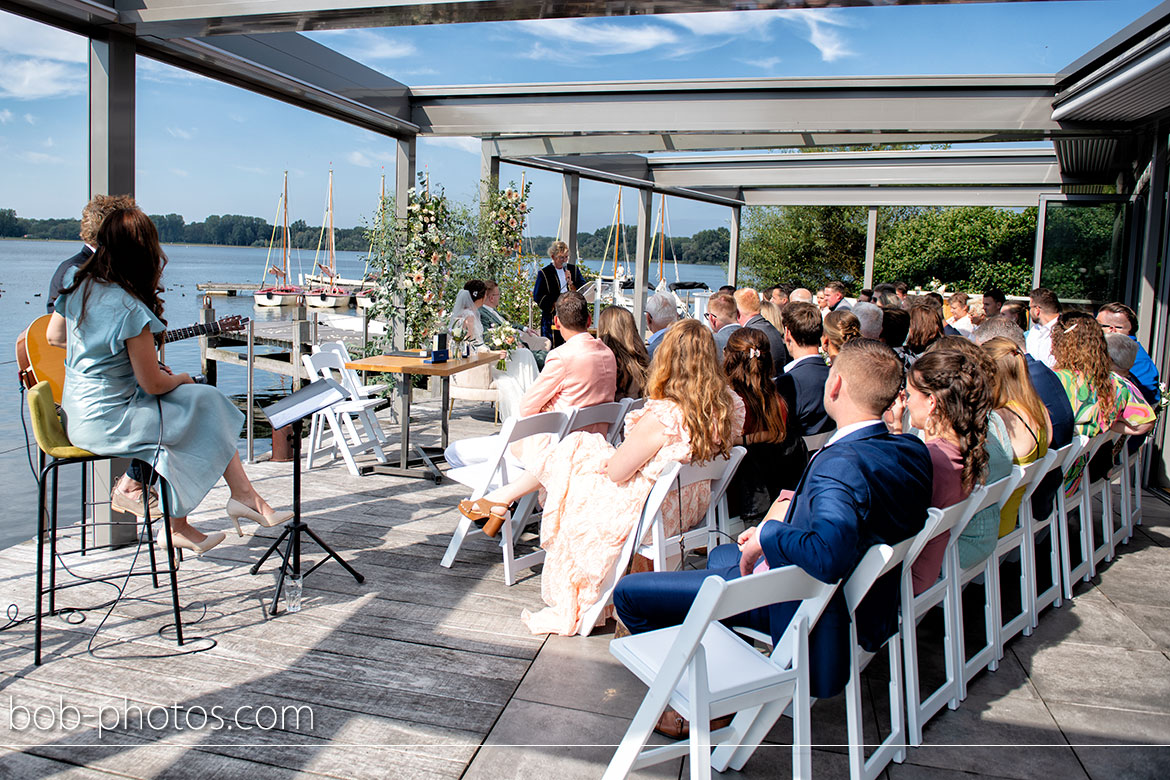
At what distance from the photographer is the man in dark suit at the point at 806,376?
4.10 metres

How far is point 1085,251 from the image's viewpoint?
7.46 m

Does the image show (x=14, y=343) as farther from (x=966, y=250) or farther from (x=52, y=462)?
(x=966, y=250)

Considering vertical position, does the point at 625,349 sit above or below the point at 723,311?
below

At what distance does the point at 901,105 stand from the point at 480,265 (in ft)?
14.0

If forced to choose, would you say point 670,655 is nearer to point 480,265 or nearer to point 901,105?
point 901,105

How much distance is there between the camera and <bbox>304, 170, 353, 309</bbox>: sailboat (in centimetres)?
3806

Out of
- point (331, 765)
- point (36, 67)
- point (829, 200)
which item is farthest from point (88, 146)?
point (36, 67)

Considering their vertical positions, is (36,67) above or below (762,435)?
above

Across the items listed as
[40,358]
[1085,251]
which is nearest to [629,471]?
[40,358]

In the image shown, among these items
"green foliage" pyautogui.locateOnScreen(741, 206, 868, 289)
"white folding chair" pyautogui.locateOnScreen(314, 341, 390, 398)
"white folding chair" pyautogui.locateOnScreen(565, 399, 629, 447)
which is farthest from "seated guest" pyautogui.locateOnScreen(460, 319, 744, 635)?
"green foliage" pyautogui.locateOnScreen(741, 206, 868, 289)

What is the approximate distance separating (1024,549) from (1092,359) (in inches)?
49.8

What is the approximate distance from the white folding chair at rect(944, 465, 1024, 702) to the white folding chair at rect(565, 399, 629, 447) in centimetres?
180

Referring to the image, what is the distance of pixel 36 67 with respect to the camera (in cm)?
3080

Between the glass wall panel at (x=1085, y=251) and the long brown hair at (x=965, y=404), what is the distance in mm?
5900
